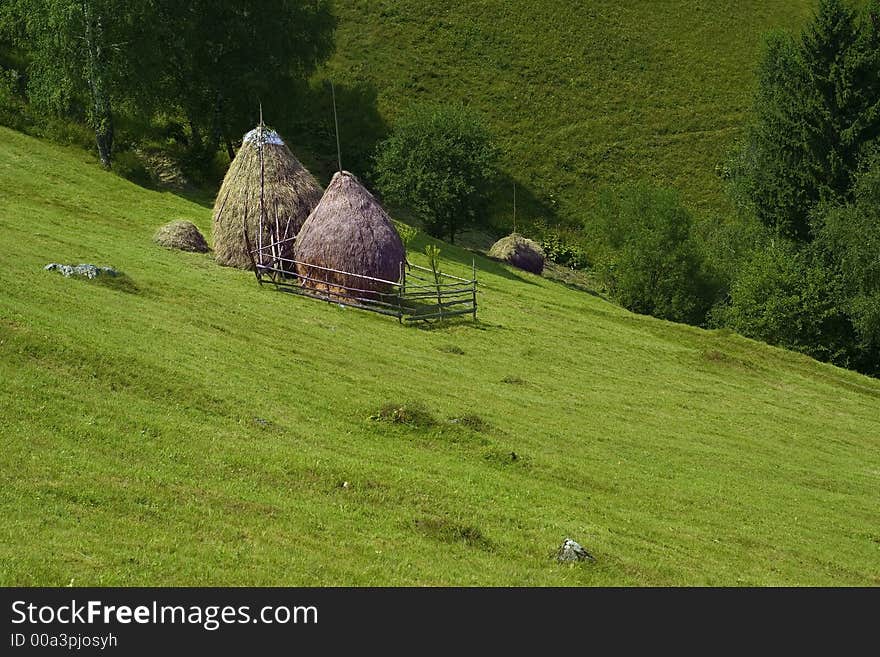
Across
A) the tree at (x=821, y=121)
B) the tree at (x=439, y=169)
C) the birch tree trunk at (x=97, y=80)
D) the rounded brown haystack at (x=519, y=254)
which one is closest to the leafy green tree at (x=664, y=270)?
A: the rounded brown haystack at (x=519, y=254)

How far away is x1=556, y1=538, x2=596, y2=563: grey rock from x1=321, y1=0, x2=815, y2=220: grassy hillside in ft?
212

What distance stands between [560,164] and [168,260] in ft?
176

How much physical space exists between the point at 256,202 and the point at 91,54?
1672 cm

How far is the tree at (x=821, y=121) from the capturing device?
60.6 meters

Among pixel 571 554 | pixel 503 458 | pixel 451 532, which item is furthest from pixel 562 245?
pixel 571 554

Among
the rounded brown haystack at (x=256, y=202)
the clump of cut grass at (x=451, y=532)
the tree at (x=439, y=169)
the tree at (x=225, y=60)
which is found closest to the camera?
the clump of cut grass at (x=451, y=532)

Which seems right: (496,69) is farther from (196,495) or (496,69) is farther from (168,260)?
(196,495)

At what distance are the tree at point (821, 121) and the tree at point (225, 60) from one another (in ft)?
106

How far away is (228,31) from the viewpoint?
58.5 metres

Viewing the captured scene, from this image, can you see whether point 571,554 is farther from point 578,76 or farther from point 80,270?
point 578,76

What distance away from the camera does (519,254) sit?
208 ft

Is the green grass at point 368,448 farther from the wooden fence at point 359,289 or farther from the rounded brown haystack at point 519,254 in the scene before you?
the rounded brown haystack at point 519,254

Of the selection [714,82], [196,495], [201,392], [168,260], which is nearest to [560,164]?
[714,82]
